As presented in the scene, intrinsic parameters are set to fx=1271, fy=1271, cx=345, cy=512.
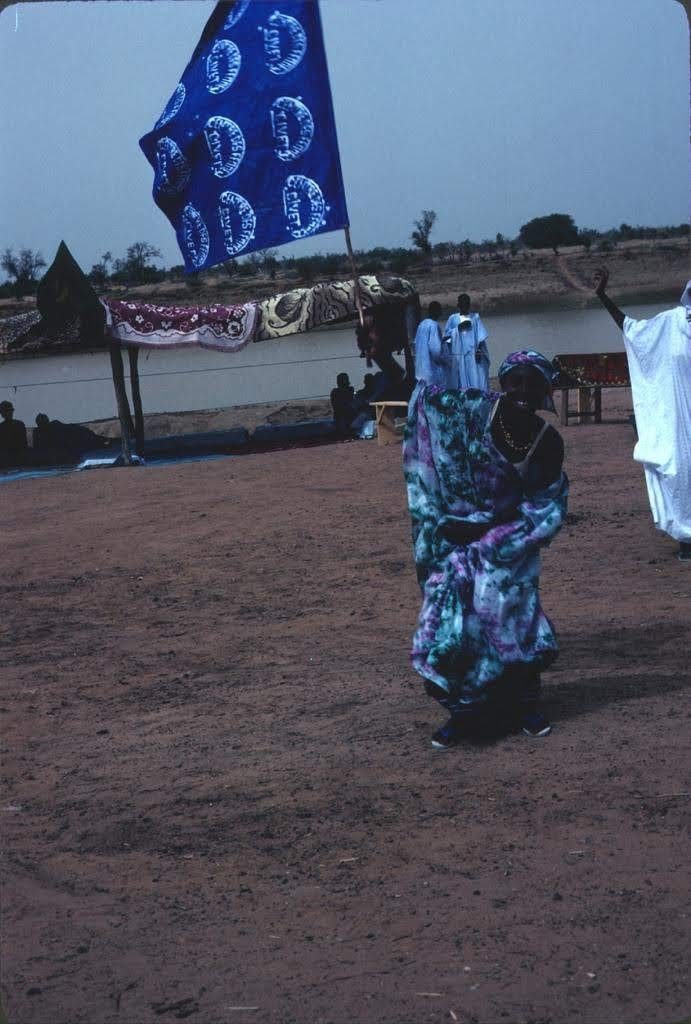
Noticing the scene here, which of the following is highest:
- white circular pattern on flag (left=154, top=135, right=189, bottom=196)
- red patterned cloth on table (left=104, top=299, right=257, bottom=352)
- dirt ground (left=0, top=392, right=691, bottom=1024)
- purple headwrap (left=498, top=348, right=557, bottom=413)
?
white circular pattern on flag (left=154, top=135, right=189, bottom=196)

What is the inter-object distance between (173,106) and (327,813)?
3.95 meters

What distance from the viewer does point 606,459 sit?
12242mm

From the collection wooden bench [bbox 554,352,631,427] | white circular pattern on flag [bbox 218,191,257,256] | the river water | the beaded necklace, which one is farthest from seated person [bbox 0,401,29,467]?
the beaded necklace

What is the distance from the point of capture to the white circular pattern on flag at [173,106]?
645 cm

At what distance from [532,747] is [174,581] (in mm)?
3871

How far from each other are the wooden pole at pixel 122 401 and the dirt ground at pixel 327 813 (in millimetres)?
7252

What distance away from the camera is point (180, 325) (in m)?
15.4

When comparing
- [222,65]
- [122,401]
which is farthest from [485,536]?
[122,401]

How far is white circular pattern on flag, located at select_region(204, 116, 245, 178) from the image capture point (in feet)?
20.5

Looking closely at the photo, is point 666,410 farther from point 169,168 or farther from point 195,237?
point 169,168

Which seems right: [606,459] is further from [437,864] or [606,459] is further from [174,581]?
[437,864]

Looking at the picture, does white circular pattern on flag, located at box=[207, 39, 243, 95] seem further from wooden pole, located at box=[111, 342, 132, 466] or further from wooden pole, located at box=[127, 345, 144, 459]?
wooden pole, located at box=[127, 345, 144, 459]

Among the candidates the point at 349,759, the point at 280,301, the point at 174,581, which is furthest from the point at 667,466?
the point at 280,301

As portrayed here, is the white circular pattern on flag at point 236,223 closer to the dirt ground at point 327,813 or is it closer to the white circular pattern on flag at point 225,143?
the white circular pattern on flag at point 225,143
